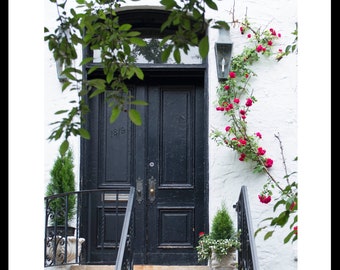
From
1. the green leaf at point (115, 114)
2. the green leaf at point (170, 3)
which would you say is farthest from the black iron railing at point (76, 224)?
the green leaf at point (170, 3)

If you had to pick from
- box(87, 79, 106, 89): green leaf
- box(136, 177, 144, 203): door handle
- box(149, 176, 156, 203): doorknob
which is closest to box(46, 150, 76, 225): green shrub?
box(136, 177, 144, 203): door handle

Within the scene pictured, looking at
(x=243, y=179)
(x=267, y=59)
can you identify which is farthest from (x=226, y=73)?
(x=243, y=179)

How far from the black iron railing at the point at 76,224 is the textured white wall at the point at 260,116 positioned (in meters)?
0.36

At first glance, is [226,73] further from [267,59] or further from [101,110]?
[101,110]

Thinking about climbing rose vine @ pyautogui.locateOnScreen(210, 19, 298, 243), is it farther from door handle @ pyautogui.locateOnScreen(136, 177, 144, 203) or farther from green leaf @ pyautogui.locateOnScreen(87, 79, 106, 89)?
green leaf @ pyautogui.locateOnScreen(87, 79, 106, 89)

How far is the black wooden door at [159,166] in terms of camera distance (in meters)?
6.93

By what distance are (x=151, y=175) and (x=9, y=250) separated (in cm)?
444

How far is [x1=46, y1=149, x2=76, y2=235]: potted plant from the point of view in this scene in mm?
6469

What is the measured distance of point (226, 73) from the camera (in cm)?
676

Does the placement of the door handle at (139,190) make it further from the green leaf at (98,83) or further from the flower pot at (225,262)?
the green leaf at (98,83)

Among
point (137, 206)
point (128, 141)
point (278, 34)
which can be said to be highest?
point (278, 34)

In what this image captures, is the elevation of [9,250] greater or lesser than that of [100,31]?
lesser

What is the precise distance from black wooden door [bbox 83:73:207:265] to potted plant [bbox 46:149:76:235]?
306mm

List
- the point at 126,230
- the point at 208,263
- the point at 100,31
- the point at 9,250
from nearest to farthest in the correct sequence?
the point at 9,250, the point at 100,31, the point at 126,230, the point at 208,263
